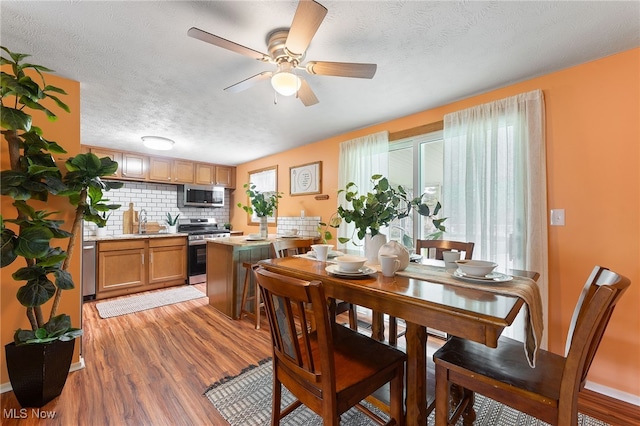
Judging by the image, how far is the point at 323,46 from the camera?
168cm

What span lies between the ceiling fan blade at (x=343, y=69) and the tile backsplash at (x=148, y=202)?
4027mm

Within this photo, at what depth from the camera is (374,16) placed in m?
1.41

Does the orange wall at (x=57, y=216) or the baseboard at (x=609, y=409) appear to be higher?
the orange wall at (x=57, y=216)

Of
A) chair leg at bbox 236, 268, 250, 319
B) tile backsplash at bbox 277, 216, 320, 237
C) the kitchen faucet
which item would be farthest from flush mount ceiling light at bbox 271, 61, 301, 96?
the kitchen faucet

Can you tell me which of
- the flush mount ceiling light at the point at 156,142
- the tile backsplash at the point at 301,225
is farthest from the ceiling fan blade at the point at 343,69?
the flush mount ceiling light at the point at 156,142

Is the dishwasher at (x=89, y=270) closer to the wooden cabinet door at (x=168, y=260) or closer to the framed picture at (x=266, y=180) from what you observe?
the wooden cabinet door at (x=168, y=260)

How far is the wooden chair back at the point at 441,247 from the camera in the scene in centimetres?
197

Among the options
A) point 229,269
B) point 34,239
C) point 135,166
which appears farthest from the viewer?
point 135,166

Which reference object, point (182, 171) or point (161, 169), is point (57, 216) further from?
point (182, 171)

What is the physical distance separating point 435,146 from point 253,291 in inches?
103

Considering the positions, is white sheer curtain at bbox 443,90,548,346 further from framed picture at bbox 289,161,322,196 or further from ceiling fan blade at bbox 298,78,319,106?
framed picture at bbox 289,161,322,196

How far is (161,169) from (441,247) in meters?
4.60

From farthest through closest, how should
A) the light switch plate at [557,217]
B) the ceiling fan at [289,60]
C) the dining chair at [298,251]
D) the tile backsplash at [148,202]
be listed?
1. the tile backsplash at [148,202]
2. the dining chair at [298,251]
3. the light switch plate at [557,217]
4. the ceiling fan at [289,60]

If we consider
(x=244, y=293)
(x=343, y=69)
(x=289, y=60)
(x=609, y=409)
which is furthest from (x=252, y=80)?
(x=609, y=409)
